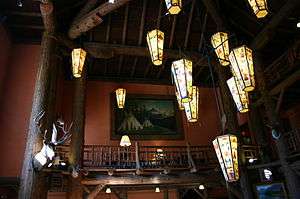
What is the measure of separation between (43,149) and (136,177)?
3943 millimetres

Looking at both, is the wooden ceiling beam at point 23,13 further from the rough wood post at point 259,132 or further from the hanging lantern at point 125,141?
the rough wood post at point 259,132

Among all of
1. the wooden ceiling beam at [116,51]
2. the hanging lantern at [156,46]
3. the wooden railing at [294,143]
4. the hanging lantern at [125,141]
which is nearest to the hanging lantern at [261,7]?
the hanging lantern at [156,46]

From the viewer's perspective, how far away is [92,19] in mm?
8586

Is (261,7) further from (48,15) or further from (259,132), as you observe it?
(259,132)

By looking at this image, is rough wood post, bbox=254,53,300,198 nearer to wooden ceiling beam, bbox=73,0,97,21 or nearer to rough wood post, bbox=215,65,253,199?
rough wood post, bbox=215,65,253,199

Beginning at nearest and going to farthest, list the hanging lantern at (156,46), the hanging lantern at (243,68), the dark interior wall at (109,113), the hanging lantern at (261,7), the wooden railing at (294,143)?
the hanging lantern at (261,7), the hanging lantern at (243,68), the hanging lantern at (156,46), the wooden railing at (294,143), the dark interior wall at (109,113)

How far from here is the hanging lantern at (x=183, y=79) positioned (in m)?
5.10

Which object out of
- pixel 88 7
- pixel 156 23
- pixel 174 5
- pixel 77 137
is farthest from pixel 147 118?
pixel 174 5

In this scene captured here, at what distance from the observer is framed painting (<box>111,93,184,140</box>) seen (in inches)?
494

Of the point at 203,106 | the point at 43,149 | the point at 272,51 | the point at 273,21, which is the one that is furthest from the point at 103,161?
the point at 272,51

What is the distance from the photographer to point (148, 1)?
32.8 ft

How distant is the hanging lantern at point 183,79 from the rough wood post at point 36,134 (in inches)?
152

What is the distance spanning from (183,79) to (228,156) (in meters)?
1.70

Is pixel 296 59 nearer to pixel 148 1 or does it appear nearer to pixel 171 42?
pixel 171 42
